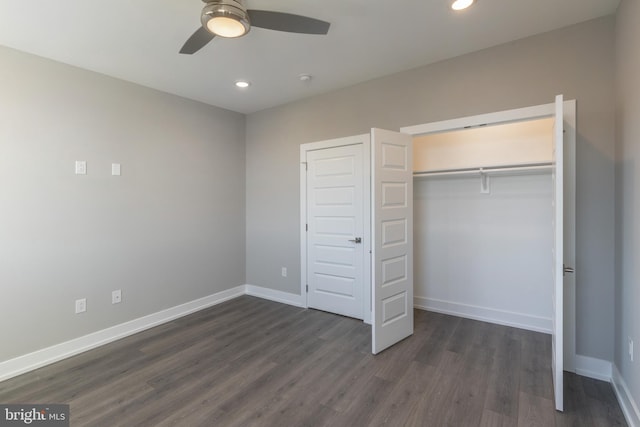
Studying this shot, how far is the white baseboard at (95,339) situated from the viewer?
2625mm

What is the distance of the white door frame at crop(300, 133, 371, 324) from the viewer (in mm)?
3635

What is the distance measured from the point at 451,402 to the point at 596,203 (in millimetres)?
1976

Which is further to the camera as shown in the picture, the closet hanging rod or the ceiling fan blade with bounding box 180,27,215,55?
the closet hanging rod

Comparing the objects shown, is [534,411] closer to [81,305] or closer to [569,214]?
[569,214]

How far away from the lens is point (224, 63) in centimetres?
304

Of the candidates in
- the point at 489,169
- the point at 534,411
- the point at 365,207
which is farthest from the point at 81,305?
the point at 489,169

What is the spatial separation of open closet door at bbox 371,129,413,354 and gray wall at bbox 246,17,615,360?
24.0 inches

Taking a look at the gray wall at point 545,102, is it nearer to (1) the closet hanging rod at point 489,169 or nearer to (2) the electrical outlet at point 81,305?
(1) the closet hanging rod at point 489,169

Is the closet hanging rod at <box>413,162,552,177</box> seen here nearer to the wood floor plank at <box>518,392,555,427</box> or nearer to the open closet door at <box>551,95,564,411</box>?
the open closet door at <box>551,95,564,411</box>

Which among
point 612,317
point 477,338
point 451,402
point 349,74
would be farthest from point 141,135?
point 612,317

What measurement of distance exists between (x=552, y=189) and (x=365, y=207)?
78.2 inches

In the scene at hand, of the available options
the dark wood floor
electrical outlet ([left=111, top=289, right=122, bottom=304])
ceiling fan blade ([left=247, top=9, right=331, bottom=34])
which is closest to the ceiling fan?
ceiling fan blade ([left=247, top=9, right=331, bottom=34])

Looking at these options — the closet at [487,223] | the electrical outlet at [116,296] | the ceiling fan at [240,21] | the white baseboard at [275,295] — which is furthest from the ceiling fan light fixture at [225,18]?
the white baseboard at [275,295]

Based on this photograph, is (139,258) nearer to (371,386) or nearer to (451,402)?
(371,386)
